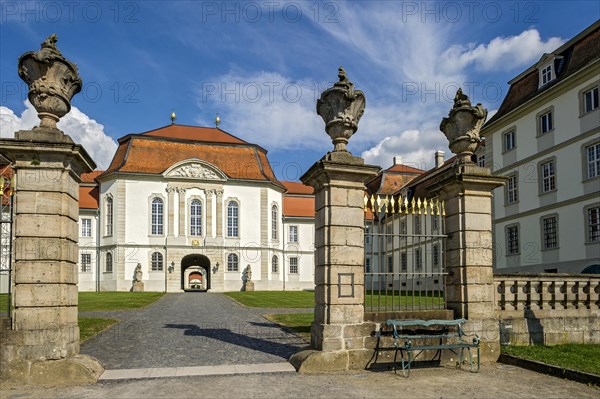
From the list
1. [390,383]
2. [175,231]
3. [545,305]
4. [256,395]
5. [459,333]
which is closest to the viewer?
[256,395]

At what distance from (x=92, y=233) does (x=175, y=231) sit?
753 cm

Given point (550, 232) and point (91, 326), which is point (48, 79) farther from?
point (550, 232)

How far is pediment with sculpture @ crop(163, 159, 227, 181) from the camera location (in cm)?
4166

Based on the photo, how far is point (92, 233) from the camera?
43656 mm

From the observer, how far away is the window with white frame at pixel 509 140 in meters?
29.4

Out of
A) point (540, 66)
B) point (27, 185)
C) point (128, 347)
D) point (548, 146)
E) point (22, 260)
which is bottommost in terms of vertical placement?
point (128, 347)

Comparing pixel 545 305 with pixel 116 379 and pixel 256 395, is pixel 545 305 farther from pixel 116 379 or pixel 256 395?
pixel 116 379

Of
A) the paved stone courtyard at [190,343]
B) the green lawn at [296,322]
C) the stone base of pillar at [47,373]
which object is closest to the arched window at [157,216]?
the paved stone courtyard at [190,343]

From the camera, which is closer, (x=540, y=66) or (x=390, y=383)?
(x=390, y=383)

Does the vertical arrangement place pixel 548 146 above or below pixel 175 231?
above

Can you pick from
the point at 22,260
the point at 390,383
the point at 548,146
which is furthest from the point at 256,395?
the point at 548,146

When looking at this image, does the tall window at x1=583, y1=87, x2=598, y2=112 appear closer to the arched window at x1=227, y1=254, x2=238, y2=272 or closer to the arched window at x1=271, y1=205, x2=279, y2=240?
the arched window at x1=271, y1=205, x2=279, y2=240

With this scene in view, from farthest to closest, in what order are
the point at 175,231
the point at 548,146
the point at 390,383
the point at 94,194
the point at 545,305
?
1. the point at 94,194
2. the point at 175,231
3. the point at 548,146
4. the point at 545,305
5. the point at 390,383

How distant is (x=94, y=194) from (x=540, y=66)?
35.7 metres
